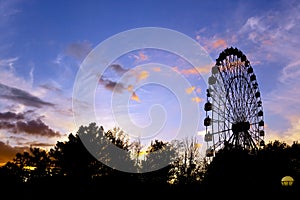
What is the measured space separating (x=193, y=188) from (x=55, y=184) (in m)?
14.2

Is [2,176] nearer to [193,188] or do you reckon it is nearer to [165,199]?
[165,199]

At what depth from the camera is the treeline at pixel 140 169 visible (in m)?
32.7

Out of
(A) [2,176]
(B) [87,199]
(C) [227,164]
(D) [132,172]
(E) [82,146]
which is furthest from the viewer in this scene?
(E) [82,146]

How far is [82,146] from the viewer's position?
50500mm

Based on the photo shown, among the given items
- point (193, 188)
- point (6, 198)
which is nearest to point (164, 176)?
point (193, 188)

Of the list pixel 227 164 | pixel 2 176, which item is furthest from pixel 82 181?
pixel 227 164

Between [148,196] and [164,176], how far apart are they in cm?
1455

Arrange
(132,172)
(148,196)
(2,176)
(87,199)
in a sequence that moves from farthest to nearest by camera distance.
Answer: (132,172)
(2,176)
(148,196)
(87,199)

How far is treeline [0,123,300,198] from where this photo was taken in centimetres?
3269

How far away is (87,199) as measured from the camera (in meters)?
30.2

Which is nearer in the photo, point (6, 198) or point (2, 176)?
point (6, 198)

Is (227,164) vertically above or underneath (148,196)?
above

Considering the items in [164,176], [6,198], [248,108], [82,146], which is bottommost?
[6,198]

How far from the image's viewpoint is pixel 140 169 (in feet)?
159
